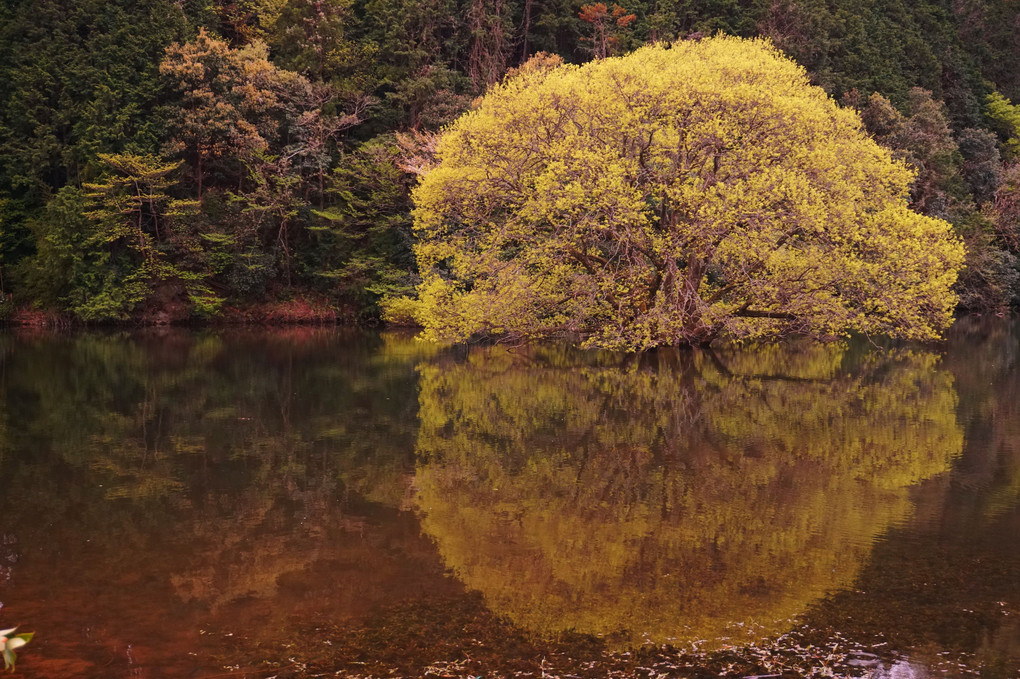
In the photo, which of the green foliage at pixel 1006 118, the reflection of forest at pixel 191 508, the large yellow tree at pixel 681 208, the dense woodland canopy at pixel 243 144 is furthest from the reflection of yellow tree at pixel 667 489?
the green foliage at pixel 1006 118

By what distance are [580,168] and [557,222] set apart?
1577 millimetres

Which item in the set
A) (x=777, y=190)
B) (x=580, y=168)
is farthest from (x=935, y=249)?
(x=580, y=168)

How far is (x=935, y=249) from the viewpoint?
23.6m

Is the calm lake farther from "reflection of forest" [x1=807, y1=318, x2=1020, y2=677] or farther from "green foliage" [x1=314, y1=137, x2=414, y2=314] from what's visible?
"green foliage" [x1=314, y1=137, x2=414, y2=314]

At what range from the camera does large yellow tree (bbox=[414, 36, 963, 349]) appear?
23000 millimetres

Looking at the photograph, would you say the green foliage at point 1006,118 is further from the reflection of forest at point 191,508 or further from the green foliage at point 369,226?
the reflection of forest at point 191,508

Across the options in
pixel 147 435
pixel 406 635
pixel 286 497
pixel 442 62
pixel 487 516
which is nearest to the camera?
pixel 406 635

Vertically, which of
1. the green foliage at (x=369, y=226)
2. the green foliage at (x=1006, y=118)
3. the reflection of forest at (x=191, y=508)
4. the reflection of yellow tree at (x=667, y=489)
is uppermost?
the green foliage at (x=1006, y=118)

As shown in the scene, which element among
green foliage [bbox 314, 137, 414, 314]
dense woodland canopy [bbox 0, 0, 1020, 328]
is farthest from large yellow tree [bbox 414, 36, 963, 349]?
green foliage [bbox 314, 137, 414, 314]

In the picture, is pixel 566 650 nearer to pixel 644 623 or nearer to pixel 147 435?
pixel 644 623

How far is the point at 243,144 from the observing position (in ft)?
131

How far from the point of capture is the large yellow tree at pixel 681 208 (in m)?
23.0

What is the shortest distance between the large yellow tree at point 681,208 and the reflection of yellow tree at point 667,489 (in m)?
3.76

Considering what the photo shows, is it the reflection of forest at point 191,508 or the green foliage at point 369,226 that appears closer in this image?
the reflection of forest at point 191,508
